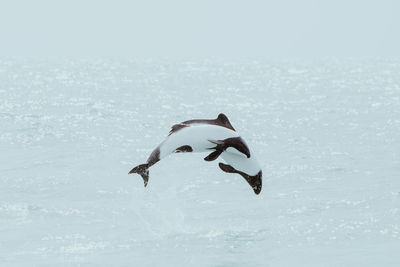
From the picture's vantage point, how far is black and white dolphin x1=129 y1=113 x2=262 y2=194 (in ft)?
45.2

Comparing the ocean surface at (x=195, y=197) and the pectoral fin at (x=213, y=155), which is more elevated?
the ocean surface at (x=195, y=197)

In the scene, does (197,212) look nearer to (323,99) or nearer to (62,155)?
(62,155)

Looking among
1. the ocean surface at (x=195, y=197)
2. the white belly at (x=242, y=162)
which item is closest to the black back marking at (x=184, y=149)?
the white belly at (x=242, y=162)

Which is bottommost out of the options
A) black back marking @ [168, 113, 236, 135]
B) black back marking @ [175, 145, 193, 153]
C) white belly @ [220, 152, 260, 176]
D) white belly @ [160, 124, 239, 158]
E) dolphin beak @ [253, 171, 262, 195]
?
dolphin beak @ [253, 171, 262, 195]

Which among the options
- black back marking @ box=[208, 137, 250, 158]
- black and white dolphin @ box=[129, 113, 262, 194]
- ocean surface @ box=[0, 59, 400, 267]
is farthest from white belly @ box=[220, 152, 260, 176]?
ocean surface @ box=[0, 59, 400, 267]

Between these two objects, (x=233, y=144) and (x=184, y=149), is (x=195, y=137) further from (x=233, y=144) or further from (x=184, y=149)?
(x=233, y=144)

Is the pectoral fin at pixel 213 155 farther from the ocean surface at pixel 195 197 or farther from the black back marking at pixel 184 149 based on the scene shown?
the ocean surface at pixel 195 197

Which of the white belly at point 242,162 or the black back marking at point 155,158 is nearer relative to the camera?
the black back marking at point 155,158

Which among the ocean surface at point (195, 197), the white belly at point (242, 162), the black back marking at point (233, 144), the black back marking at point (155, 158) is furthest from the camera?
the ocean surface at point (195, 197)

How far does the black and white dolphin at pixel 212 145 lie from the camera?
13.8m

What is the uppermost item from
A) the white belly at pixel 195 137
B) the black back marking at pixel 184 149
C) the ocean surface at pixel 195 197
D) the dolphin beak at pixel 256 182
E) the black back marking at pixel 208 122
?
the ocean surface at pixel 195 197

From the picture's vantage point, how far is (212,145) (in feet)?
45.5

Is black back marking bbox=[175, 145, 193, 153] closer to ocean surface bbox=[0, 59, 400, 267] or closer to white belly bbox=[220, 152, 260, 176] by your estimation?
white belly bbox=[220, 152, 260, 176]

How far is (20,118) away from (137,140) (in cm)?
2343
